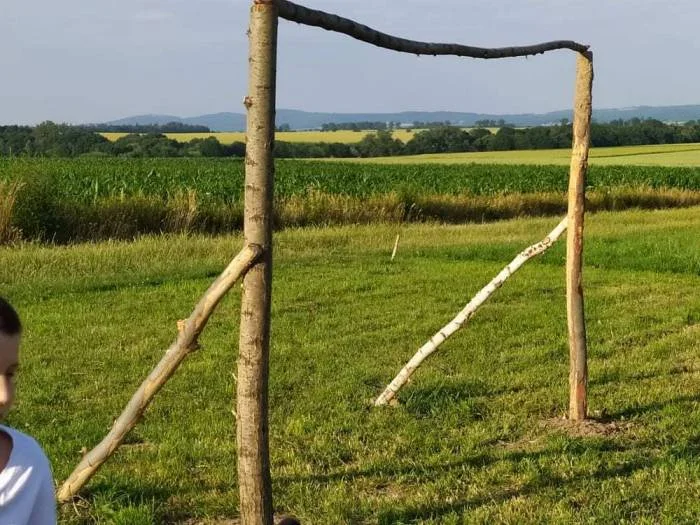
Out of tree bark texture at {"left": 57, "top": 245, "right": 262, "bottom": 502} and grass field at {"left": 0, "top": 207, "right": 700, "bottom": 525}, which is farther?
grass field at {"left": 0, "top": 207, "right": 700, "bottom": 525}

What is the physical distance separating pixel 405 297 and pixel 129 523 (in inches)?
279

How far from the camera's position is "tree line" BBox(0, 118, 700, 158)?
2301 inches

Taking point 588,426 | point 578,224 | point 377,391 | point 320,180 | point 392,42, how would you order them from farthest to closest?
point 320,180 → point 377,391 → point 578,224 → point 588,426 → point 392,42

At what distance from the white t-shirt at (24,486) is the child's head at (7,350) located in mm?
80

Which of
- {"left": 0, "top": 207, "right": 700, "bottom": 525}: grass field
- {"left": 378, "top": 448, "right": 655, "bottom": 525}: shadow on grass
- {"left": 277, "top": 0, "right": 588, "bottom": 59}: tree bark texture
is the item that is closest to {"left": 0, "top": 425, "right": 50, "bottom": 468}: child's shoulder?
{"left": 277, "top": 0, "right": 588, "bottom": 59}: tree bark texture

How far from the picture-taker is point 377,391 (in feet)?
22.1

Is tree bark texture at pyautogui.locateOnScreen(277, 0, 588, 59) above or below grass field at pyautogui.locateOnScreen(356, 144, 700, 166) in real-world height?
above

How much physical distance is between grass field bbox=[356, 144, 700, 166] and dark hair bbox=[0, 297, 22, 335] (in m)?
49.8

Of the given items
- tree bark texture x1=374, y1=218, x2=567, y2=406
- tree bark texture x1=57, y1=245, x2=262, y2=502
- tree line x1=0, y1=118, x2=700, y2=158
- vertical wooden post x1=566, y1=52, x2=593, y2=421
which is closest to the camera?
tree bark texture x1=57, y1=245, x2=262, y2=502

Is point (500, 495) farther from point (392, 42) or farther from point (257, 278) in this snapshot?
point (392, 42)

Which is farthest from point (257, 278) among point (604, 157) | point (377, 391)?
point (604, 157)

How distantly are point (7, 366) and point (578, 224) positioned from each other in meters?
4.60

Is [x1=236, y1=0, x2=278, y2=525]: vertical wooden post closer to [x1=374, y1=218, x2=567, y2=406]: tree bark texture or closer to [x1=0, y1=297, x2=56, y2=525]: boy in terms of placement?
[x1=0, y1=297, x2=56, y2=525]: boy

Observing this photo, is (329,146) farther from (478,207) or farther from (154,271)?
(154,271)
